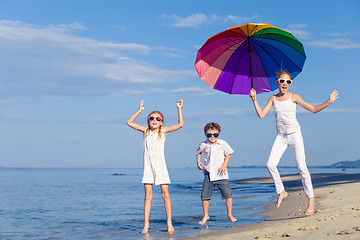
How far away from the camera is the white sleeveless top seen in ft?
24.6

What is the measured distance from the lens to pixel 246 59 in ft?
28.8

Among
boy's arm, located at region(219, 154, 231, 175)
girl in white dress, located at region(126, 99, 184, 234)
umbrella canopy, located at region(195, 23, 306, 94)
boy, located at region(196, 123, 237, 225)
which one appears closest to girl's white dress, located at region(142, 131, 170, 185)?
girl in white dress, located at region(126, 99, 184, 234)

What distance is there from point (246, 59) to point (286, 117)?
1835 mm

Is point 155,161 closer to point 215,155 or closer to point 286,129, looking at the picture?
point 215,155

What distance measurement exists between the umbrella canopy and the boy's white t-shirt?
137 centimetres

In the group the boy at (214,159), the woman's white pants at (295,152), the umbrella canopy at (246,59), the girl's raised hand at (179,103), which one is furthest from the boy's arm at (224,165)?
the umbrella canopy at (246,59)

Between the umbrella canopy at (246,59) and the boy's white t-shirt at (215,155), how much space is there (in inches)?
54.1

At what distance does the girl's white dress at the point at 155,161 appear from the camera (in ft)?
24.6

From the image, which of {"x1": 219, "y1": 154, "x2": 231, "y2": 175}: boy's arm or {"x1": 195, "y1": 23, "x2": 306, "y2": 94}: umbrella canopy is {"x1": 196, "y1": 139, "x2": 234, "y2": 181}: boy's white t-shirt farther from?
{"x1": 195, "y1": 23, "x2": 306, "y2": 94}: umbrella canopy

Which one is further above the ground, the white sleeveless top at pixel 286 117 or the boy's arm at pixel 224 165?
the white sleeveless top at pixel 286 117

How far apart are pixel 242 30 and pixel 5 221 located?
8064mm

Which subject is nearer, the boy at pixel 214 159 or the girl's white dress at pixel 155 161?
the girl's white dress at pixel 155 161

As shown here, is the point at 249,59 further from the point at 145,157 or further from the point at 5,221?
the point at 5,221

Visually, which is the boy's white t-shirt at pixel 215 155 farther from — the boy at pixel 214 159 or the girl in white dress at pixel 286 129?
the girl in white dress at pixel 286 129
